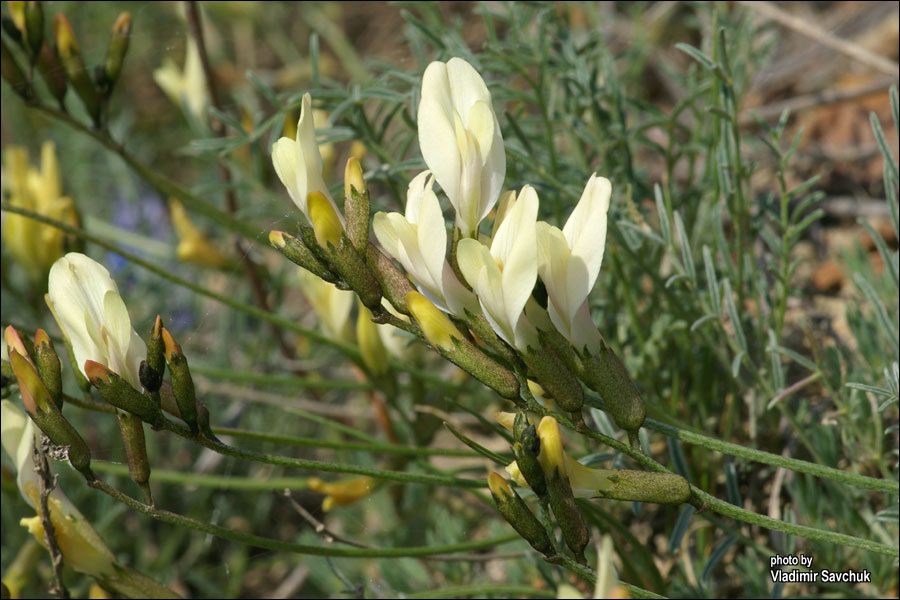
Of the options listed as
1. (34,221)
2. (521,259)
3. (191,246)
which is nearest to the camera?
(521,259)

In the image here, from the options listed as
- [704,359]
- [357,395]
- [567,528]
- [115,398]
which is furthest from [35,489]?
[357,395]

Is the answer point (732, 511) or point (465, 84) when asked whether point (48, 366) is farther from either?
point (732, 511)

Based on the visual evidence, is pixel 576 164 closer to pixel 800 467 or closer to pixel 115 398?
pixel 800 467

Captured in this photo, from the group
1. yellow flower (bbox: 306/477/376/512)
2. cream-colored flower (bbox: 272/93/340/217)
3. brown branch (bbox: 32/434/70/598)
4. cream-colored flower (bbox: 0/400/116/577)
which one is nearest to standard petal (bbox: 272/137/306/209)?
cream-colored flower (bbox: 272/93/340/217)

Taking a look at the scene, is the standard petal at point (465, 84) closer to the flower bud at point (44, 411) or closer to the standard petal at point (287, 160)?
the standard petal at point (287, 160)

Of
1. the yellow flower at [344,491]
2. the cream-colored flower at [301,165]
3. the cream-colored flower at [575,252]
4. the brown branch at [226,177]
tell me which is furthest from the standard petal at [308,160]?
the brown branch at [226,177]

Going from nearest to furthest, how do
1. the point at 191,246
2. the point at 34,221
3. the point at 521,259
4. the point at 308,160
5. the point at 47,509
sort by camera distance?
the point at 521,259 → the point at 308,160 → the point at 47,509 → the point at 34,221 → the point at 191,246

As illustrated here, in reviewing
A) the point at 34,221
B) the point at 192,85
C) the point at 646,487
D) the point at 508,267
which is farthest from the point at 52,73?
the point at 646,487
